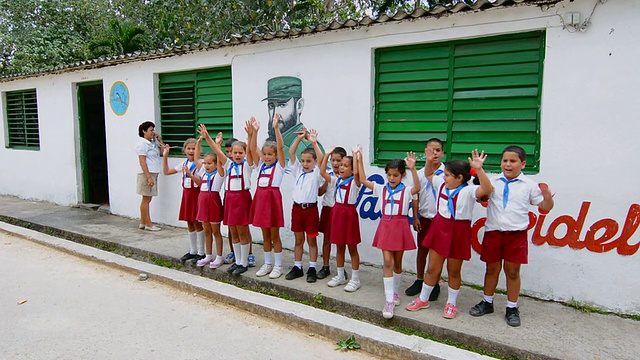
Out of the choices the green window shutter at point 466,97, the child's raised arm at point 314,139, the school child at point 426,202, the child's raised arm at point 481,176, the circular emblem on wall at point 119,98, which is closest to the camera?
the child's raised arm at point 481,176

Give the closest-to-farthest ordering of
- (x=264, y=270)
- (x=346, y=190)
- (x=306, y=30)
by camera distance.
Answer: (x=346, y=190), (x=264, y=270), (x=306, y=30)

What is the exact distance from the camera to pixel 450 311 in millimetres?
3793

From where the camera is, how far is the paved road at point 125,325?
3.54 metres

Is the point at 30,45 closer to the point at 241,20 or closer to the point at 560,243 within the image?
the point at 241,20

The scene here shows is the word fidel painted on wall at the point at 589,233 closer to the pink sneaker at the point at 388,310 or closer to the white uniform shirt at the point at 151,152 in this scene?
the pink sneaker at the point at 388,310

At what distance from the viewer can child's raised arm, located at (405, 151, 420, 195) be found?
383 cm

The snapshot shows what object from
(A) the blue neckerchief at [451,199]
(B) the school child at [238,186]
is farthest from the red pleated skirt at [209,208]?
(A) the blue neckerchief at [451,199]

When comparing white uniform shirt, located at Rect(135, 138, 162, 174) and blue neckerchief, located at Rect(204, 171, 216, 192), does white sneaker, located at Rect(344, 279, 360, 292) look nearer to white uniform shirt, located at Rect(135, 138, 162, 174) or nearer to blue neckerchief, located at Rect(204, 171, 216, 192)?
blue neckerchief, located at Rect(204, 171, 216, 192)

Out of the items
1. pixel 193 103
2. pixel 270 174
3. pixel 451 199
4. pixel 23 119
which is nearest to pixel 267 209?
pixel 270 174

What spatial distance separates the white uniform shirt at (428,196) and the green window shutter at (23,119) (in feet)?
30.5

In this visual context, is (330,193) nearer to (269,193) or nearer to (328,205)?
(328,205)

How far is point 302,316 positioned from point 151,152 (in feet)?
14.4

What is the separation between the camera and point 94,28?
17.1 meters

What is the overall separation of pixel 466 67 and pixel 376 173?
1.47 m
